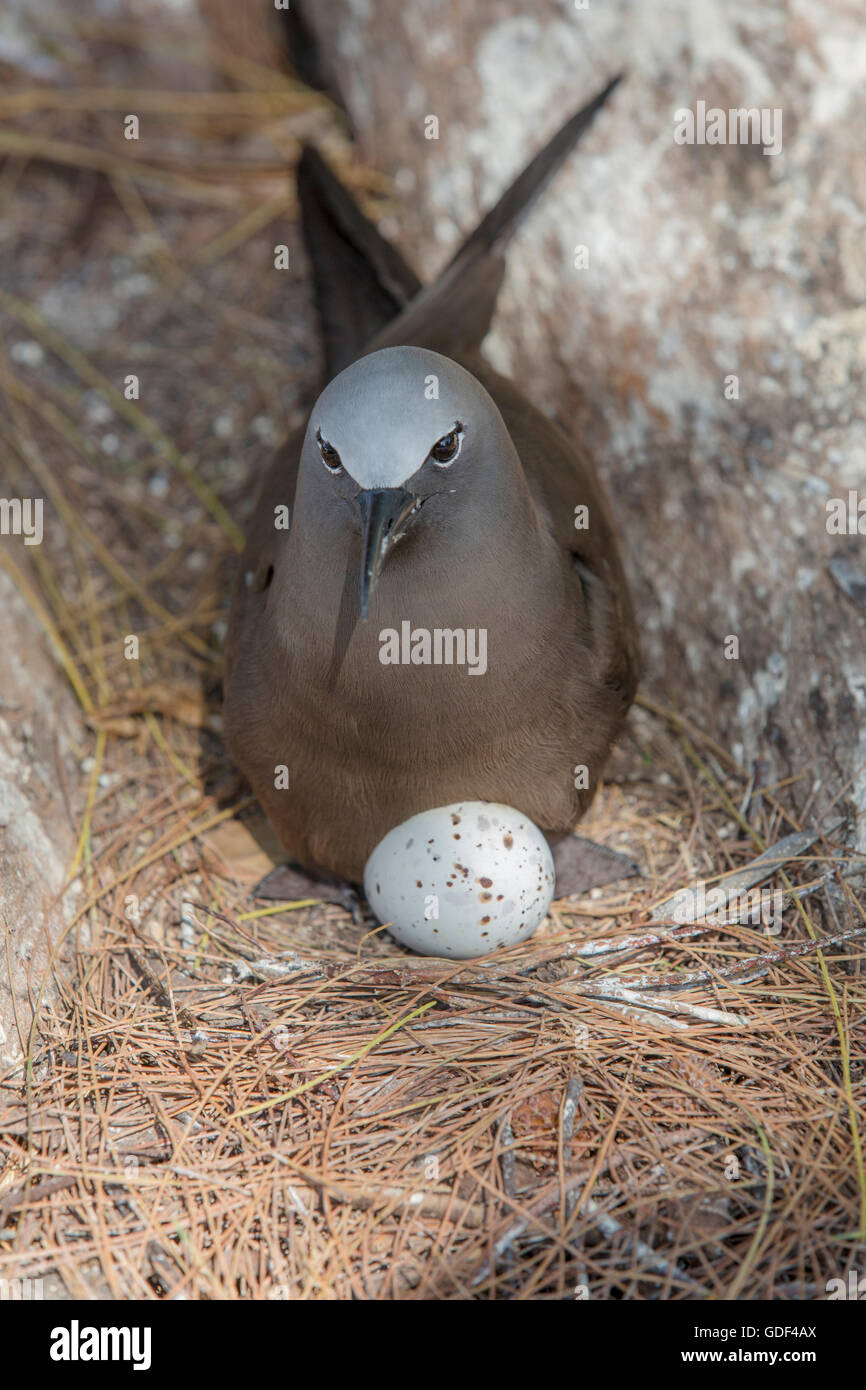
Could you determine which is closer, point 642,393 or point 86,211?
point 642,393

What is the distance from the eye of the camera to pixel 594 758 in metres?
3.07

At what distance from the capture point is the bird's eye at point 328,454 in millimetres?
2428

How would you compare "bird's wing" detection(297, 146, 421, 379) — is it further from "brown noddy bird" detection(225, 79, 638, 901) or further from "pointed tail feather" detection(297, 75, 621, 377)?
"brown noddy bird" detection(225, 79, 638, 901)

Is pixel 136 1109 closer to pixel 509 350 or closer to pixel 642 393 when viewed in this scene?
pixel 642 393

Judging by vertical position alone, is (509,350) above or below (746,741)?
above

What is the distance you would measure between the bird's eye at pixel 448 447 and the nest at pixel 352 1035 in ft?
3.85

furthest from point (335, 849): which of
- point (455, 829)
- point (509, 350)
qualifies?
point (509, 350)

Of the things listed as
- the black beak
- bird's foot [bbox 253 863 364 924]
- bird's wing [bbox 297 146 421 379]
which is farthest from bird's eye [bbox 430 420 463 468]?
bird's wing [bbox 297 146 421 379]

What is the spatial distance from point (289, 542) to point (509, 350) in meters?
1.61

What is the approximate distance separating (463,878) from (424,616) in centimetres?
61

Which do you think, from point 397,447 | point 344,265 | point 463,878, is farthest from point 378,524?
point 344,265

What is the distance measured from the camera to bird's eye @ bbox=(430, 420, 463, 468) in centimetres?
242

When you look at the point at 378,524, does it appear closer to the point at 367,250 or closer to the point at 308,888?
the point at 308,888

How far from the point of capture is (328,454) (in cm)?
245
